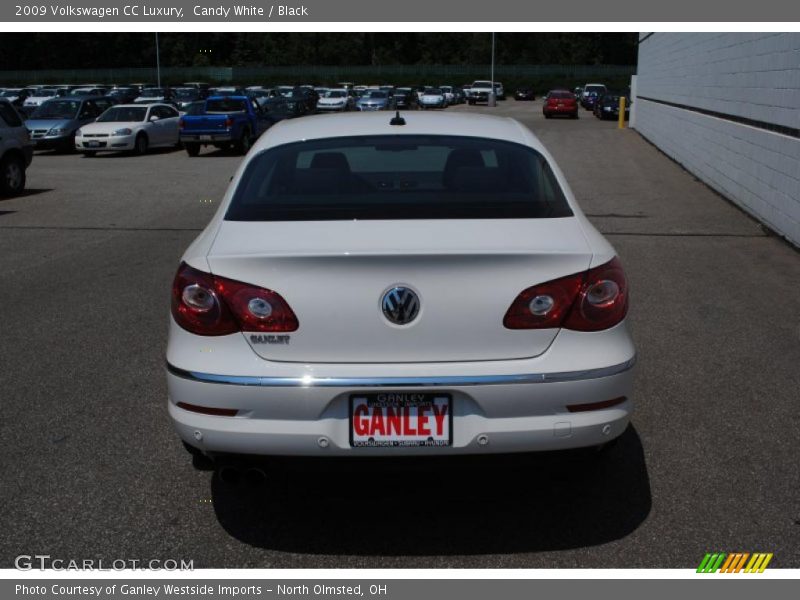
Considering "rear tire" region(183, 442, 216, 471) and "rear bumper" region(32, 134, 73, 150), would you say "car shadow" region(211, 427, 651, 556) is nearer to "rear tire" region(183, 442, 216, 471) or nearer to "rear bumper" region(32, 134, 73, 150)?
"rear tire" region(183, 442, 216, 471)

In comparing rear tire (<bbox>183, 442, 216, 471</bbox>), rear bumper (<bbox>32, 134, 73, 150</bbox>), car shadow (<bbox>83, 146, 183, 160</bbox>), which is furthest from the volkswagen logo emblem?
rear bumper (<bbox>32, 134, 73, 150</bbox>)

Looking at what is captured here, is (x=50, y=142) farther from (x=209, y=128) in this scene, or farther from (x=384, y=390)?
(x=384, y=390)

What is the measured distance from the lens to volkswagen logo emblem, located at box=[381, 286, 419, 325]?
11.6 feet

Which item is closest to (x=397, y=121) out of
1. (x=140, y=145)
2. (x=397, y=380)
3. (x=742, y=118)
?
A: (x=397, y=380)

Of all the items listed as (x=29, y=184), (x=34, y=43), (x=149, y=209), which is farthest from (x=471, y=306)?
(x=34, y=43)

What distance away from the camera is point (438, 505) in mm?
4254

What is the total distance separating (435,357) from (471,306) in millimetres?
230

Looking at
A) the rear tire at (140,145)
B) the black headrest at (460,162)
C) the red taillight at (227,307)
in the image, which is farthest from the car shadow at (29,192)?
the red taillight at (227,307)

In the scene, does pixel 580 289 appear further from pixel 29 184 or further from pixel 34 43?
pixel 34 43

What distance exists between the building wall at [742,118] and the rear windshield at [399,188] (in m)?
7.57

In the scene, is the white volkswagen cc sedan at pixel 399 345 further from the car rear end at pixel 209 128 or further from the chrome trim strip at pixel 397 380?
the car rear end at pixel 209 128

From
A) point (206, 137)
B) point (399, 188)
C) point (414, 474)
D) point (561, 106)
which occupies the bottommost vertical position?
point (561, 106)

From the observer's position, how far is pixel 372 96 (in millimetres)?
50719

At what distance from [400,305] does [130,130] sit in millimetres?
24945
